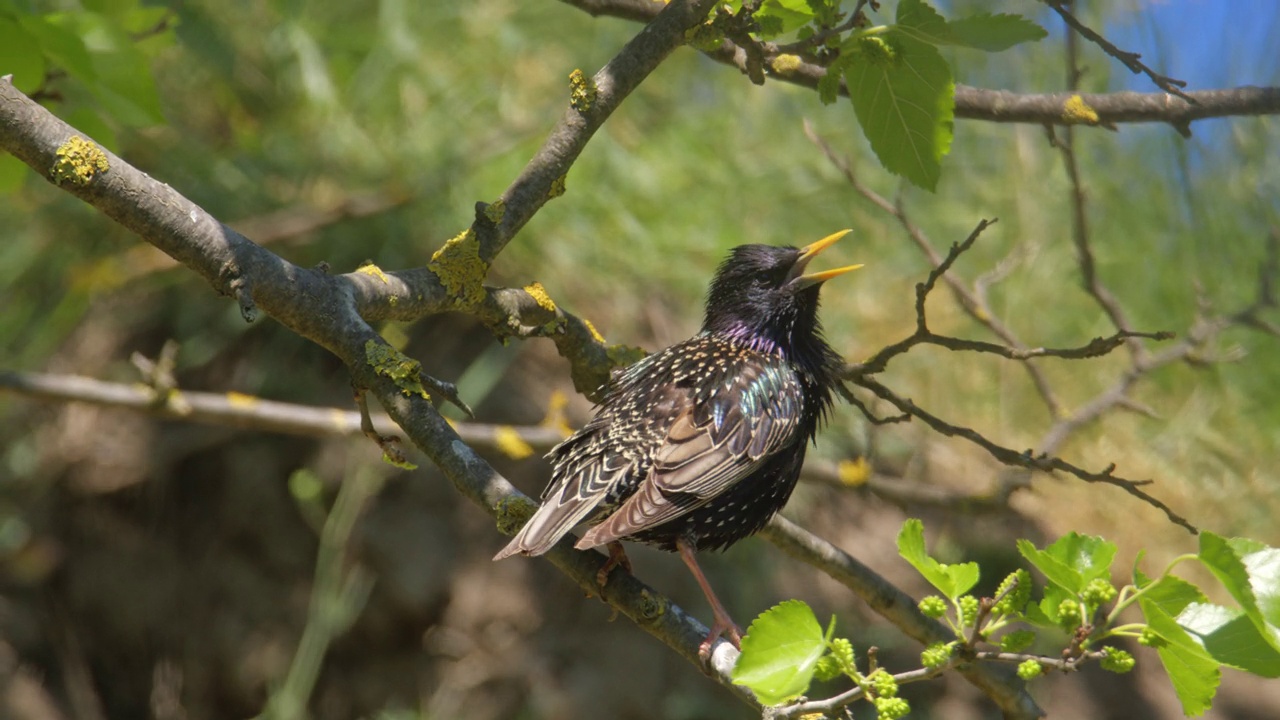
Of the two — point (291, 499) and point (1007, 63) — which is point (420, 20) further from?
point (1007, 63)

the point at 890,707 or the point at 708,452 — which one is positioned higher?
Answer: the point at 890,707

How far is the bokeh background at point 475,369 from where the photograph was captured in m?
4.74

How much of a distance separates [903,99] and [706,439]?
100cm

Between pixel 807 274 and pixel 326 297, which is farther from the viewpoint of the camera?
pixel 807 274

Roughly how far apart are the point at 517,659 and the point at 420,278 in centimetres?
294

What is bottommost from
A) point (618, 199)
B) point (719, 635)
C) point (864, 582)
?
point (864, 582)

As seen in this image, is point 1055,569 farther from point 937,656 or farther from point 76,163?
point 76,163

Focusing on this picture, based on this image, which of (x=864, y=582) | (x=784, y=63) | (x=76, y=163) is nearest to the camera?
(x=76, y=163)

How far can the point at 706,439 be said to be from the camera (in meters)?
2.82

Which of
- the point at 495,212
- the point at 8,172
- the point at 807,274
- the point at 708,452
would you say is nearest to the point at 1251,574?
the point at 708,452

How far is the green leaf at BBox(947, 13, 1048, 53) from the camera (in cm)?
209

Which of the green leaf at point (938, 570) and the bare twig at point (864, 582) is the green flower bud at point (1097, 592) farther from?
the bare twig at point (864, 582)

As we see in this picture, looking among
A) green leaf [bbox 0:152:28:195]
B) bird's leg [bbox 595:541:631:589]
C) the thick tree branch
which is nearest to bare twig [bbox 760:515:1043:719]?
bird's leg [bbox 595:541:631:589]

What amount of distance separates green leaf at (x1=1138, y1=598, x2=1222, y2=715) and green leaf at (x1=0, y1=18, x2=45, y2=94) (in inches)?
87.2
